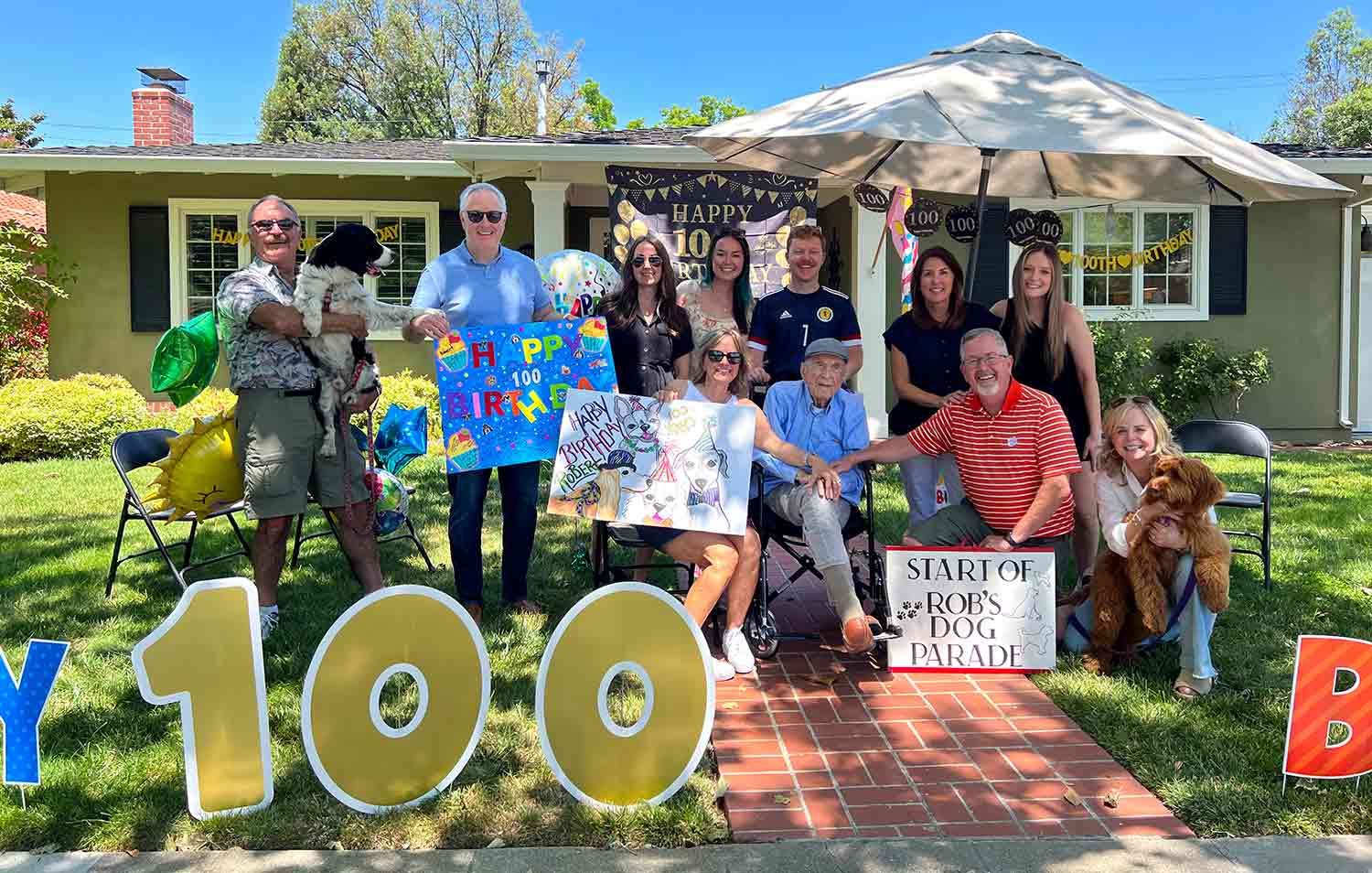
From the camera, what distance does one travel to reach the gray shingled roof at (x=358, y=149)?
10758 mm

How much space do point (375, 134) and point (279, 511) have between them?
39.1m

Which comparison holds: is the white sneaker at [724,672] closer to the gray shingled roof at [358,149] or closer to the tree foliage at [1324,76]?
the gray shingled roof at [358,149]

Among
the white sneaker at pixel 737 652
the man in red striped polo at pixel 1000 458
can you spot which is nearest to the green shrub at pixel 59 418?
the white sneaker at pixel 737 652

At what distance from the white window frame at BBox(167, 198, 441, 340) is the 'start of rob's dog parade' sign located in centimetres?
891

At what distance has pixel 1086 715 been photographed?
3740 mm

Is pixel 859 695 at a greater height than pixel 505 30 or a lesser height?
lesser

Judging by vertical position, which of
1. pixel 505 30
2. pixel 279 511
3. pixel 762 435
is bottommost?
pixel 279 511

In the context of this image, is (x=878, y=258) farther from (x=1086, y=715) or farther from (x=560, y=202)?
(x=1086, y=715)

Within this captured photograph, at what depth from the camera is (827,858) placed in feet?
9.02

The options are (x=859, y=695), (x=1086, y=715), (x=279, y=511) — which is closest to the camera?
(x=1086, y=715)

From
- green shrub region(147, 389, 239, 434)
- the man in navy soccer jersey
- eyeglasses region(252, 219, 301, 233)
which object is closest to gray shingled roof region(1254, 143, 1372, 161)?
the man in navy soccer jersey

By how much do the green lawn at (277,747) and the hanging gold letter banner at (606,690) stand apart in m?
0.10

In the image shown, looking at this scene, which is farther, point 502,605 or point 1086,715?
point 502,605

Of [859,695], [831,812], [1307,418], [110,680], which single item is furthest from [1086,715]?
[1307,418]
